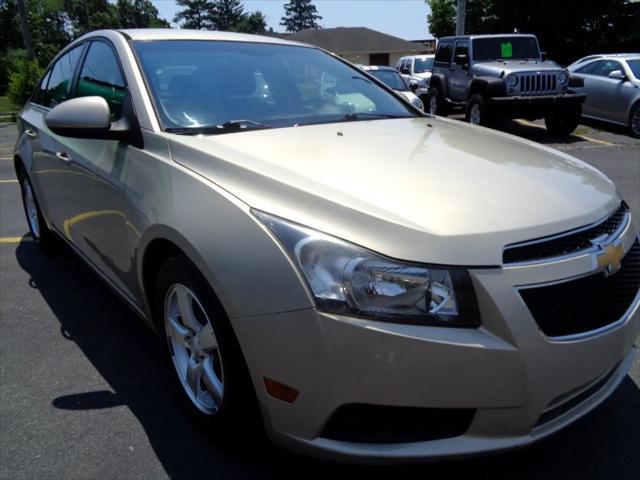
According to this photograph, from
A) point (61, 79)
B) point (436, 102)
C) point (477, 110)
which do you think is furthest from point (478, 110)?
point (61, 79)

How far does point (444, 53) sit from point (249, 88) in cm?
1234

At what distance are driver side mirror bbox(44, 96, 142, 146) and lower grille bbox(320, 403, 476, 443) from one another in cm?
155

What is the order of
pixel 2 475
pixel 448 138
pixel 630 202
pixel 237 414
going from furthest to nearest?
1. pixel 630 202
2. pixel 448 138
3. pixel 2 475
4. pixel 237 414

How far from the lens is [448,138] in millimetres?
2785

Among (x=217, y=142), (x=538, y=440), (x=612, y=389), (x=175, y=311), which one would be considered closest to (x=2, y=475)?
(x=175, y=311)

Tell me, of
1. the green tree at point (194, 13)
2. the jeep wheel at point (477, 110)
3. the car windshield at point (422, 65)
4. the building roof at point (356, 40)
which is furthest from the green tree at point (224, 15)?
the jeep wheel at point (477, 110)

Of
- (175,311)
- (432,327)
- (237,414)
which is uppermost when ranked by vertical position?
(432,327)

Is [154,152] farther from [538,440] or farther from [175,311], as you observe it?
[538,440]

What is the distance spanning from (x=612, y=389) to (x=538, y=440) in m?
0.49

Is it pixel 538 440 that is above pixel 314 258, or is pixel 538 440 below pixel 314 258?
below

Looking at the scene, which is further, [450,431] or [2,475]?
[2,475]

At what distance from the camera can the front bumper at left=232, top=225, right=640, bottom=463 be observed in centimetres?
168

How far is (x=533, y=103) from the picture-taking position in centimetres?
1079

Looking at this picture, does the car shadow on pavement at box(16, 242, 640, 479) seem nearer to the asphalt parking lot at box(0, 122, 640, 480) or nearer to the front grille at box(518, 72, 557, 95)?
the asphalt parking lot at box(0, 122, 640, 480)
